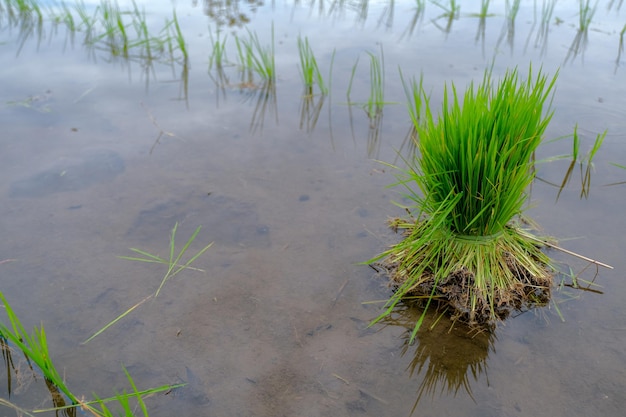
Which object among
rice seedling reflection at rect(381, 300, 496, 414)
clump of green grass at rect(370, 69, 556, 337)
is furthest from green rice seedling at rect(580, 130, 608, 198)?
rice seedling reflection at rect(381, 300, 496, 414)

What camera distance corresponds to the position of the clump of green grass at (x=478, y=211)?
200 centimetres

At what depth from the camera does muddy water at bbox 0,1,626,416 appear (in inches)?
75.0

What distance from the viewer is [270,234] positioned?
2643mm

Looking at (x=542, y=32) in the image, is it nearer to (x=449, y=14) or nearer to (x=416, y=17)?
(x=449, y=14)

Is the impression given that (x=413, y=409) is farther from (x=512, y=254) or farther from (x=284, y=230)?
(x=284, y=230)

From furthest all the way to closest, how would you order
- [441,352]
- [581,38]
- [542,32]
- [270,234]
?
[542,32] → [581,38] → [270,234] → [441,352]

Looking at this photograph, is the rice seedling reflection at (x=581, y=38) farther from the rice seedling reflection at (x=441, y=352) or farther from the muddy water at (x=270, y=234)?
the rice seedling reflection at (x=441, y=352)

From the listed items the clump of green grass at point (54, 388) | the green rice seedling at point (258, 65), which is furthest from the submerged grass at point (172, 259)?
the green rice seedling at point (258, 65)

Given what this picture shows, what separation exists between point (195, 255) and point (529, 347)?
1558mm

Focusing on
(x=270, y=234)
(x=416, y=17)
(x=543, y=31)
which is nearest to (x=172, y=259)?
(x=270, y=234)

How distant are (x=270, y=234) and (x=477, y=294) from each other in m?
1.07

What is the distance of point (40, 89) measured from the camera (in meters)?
3.98

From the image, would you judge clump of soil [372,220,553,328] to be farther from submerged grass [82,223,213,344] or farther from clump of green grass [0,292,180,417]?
clump of green grass [0,292,180,417]

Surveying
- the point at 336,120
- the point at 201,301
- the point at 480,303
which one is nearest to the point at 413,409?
the point at 480,303
